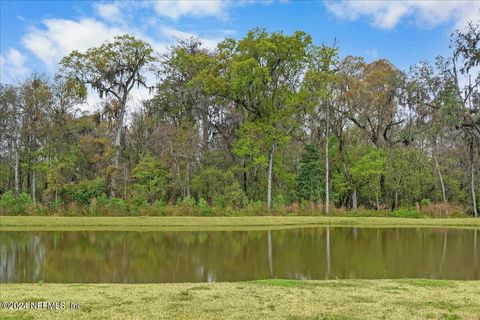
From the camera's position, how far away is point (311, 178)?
4234 centimetres

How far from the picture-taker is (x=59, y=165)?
1576 inches

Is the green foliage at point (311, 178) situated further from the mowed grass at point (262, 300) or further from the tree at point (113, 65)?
the mowed grass at point (262, 300)

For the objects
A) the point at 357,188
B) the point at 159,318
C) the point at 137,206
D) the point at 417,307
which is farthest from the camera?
the point at 357,188

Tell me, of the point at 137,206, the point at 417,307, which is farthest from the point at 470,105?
the point at 417,307

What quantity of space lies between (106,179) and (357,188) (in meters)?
23.3

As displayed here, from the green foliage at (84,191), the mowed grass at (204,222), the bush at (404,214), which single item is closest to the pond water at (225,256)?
the mowed grass at (204,222)

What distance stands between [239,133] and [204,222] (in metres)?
14.1

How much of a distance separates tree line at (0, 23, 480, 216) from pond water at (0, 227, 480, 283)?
13.3 meters

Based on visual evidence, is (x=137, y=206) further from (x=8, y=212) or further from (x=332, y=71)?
(x=332, y=71)

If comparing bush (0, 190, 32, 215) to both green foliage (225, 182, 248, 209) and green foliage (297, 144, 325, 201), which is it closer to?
green foliage (225, 182, 248, 209)

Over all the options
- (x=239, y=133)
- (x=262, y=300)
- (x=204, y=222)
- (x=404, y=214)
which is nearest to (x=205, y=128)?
(x=239, y=133)

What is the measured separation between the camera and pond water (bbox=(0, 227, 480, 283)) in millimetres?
13078

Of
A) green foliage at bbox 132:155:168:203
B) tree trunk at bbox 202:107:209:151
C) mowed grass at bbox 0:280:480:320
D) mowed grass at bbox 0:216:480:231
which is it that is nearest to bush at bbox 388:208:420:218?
mowed grass at bbox 0:216:480:231

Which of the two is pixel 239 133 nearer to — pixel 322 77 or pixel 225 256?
pixel 322 77
